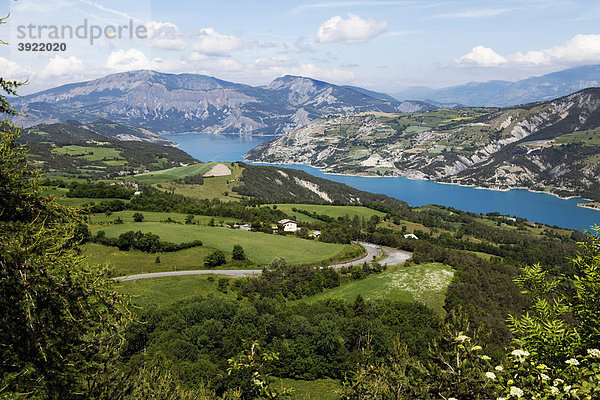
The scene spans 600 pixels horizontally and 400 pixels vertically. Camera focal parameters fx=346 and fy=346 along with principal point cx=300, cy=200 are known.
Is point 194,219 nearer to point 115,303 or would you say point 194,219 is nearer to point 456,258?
point 456,258

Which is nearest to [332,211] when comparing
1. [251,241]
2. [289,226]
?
[289,226]

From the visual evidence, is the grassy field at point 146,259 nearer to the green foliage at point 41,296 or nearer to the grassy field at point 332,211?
the green foliage at point 41,296

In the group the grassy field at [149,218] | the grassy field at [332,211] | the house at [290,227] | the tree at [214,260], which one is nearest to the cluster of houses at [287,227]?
the house at [290,227]

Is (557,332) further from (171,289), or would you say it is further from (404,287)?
(404,287)

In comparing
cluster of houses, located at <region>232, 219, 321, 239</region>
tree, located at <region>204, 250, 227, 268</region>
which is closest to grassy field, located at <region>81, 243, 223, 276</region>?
tree, located at <region>204, 250, 227, 268</region>

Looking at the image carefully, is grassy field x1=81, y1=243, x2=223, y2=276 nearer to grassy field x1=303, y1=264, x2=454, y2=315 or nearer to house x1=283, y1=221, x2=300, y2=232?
grassy field x1=303, y1=264, x2=454, y2=315
